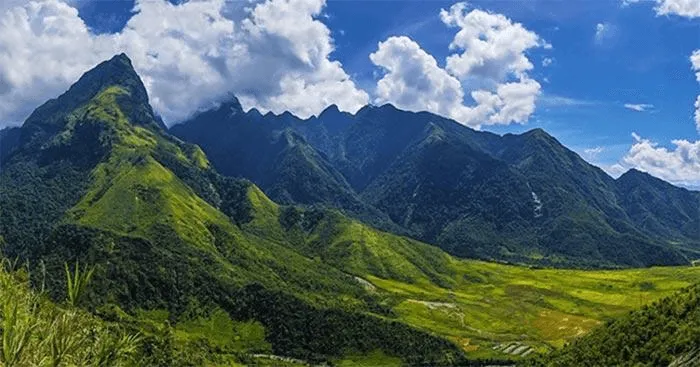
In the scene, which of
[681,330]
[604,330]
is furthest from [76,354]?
[604,330]

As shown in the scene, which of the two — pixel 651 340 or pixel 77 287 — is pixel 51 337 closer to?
pixel 77 287

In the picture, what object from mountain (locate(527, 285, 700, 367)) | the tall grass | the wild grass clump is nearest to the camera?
the wild grass clump

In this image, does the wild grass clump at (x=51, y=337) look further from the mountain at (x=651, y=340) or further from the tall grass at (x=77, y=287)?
the mountain at (x=651, y=340)

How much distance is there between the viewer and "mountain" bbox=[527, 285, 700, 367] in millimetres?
82188

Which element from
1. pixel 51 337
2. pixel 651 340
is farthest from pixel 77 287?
pixel 651 340

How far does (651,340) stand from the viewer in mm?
92500

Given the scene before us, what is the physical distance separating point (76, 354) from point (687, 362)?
7179cm

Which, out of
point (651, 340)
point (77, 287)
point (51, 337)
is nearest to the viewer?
point (77, 287)

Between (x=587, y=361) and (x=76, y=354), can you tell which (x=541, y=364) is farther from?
(x=76, y=354)

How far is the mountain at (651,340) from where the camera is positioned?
3236 inches

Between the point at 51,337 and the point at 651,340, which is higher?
the point at 51,337

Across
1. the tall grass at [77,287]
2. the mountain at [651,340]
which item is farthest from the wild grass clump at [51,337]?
the mountain at [651,340]

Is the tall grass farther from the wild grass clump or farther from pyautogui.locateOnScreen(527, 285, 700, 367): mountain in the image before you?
pyautogui.locateOnScreen(527, 285, 700, 367): mountain

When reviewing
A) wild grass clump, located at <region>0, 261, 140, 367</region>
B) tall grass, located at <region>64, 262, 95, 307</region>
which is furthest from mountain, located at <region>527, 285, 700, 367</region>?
tall grass, located at <region>64, 262, 95, 307</region>
